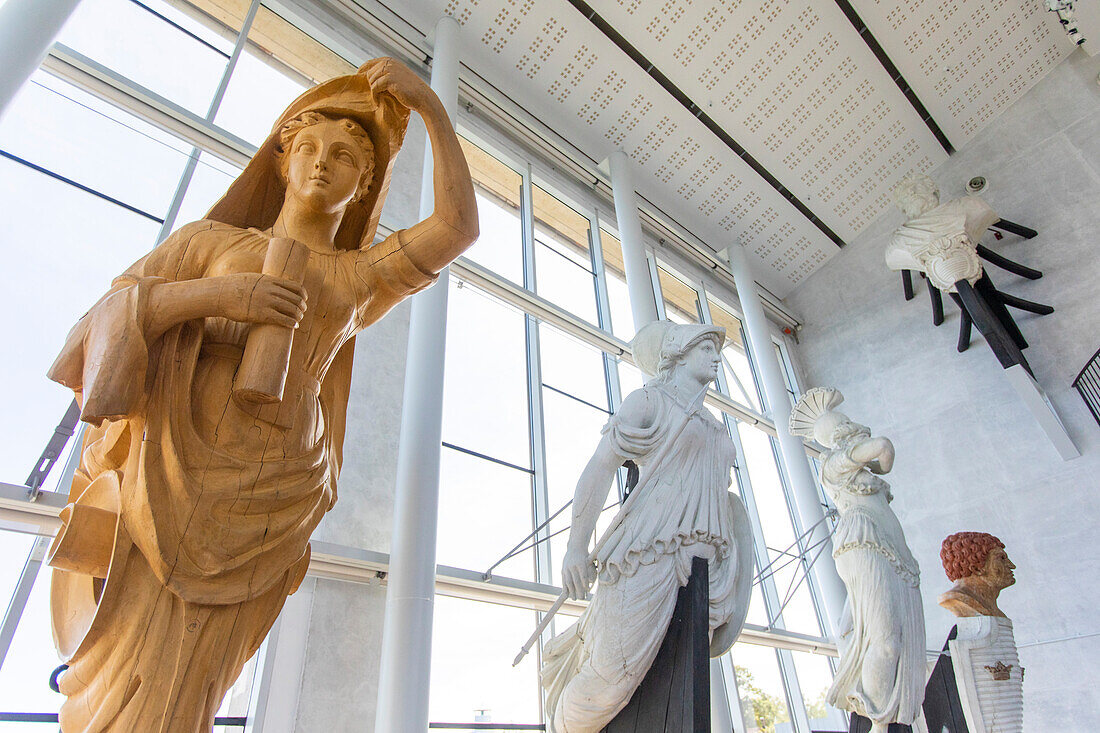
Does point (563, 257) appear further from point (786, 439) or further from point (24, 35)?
point (24, 35)

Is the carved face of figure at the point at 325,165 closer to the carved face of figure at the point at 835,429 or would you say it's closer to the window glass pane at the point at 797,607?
the carved face of figure at the point at 835,429

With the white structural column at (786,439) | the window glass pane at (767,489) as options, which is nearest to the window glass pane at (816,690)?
the white structural column at (786,439)

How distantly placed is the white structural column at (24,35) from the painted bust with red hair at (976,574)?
5663mm

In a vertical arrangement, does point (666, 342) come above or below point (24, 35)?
below

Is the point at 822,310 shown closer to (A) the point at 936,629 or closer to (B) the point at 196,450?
(A) the point at 936,629

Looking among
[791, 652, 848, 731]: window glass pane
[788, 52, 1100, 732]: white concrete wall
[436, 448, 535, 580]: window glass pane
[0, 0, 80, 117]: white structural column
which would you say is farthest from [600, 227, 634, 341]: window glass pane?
[0, 0, 80, 117]: white structural column

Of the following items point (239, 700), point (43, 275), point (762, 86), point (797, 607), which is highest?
point (762, 86)

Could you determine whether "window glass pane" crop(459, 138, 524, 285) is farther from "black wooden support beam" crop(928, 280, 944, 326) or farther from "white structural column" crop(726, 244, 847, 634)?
"black wooden support beam" crop(928, 280, 944, 326)

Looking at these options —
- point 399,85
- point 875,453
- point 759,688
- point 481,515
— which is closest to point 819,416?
point 875,453

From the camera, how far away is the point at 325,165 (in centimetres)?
149

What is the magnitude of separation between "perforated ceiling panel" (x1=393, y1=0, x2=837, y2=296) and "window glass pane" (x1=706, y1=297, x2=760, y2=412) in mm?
1125

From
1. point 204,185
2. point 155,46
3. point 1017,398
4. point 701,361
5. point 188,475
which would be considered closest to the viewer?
point 188,475

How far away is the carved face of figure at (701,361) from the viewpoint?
246cm

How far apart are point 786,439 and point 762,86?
4837 mm
